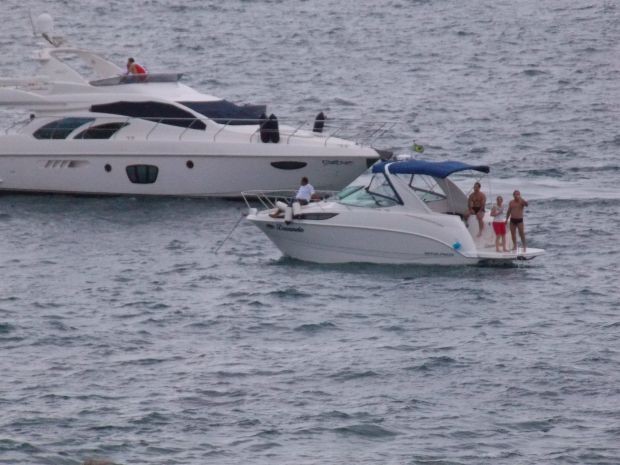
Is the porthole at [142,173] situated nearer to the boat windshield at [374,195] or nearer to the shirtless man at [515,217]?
the boat windshield at [374,195]

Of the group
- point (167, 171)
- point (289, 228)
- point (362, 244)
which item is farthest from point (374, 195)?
point (167, 171)

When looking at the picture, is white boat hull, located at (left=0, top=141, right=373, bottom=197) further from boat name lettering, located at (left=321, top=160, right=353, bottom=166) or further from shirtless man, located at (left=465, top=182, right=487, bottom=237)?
shirtless man, located at (left=465, top=182, right=487, bottom=237)

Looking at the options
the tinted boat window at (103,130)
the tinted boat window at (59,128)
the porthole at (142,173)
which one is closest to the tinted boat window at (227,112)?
the tinted boat window at (103,130)

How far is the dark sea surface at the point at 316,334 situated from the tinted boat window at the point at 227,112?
241 centimetres

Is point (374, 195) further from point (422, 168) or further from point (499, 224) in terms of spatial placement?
point (499, 224)

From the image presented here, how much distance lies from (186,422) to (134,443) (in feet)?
4.21

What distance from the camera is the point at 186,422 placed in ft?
96.9

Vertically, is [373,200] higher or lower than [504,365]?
higher

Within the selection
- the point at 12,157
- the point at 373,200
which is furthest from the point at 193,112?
the point at 373,200

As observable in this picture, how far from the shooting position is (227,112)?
47.5 meters

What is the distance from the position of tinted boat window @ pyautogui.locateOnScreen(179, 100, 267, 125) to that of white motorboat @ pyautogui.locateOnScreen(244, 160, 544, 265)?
7480 mm

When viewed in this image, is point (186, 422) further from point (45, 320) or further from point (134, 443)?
point (45, 320)

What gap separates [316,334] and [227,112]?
14.0 meters

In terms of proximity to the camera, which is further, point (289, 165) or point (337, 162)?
point (289, 165)
